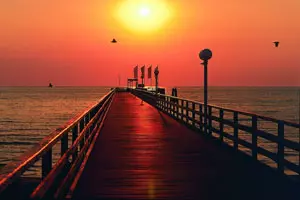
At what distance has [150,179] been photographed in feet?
29.5

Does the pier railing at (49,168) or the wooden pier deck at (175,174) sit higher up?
the pier railing at (49,168)

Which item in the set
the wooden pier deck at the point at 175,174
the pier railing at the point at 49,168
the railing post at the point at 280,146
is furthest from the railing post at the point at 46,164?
the railing post at the point at 280,146

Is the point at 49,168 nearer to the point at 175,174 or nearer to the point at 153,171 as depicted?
the point at 175,174

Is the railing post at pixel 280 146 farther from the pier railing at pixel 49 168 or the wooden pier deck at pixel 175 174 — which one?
the pier railing at pixel 49 168

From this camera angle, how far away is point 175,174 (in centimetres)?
945

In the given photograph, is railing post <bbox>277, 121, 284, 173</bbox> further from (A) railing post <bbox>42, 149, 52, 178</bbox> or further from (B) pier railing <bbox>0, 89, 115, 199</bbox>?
(A) railing post <bbox>42, 149, 52, 178</bbox>

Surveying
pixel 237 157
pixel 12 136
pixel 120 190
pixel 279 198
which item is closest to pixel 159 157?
pixel 237 157

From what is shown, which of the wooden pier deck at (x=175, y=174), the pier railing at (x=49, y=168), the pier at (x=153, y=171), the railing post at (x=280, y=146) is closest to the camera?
the pier railing at (x=49, y=168)

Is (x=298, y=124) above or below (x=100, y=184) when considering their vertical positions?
above

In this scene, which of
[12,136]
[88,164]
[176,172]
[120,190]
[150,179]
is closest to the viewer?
[120,190]

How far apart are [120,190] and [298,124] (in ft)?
9.42

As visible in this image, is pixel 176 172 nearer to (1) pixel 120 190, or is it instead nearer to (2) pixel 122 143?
(1) pixel 120 190

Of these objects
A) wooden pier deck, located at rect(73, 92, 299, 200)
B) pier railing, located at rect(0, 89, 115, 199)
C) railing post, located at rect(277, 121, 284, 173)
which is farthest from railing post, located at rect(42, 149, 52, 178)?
railing post, located at rect(277, 121, 284, 173)

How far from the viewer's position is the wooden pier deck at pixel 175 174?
7836 mm
